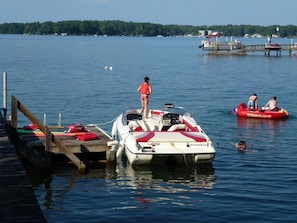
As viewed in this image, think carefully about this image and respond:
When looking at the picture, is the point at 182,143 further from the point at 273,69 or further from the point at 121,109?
the point at 273,69

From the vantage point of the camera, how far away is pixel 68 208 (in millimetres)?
15445

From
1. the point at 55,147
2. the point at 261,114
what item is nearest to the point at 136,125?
the point at 55,147

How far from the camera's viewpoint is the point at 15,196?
36.7ft

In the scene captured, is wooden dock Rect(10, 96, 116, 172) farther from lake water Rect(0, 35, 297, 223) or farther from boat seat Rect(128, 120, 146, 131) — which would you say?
boat seat Rect(128, 120, 146, 131)

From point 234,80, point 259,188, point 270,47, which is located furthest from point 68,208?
point 270,47

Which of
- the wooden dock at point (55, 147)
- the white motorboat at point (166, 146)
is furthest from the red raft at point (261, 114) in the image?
the wooden dock at point (55, 147)

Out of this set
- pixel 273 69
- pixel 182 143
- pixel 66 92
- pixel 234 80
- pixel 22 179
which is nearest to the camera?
pixel 22 179

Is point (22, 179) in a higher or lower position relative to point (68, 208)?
higher

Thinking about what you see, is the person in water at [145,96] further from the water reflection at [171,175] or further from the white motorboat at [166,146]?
A: the water reflection at [171,175]

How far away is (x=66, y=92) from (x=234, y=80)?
66.0 ft

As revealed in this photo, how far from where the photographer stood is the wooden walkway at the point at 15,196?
10078mm

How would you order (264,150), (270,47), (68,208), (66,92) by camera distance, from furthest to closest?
(270,47)
(66,92)
(264,150)
(68,208)

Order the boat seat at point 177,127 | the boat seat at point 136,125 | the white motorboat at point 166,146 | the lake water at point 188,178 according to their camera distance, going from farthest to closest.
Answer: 1. the boat seat at point 136,125
2. the boat seat at point 177,127
3. the white motorboat at point 166,146
4. the lake water at point 188,178

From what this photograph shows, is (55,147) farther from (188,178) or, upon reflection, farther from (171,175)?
(188,178)
